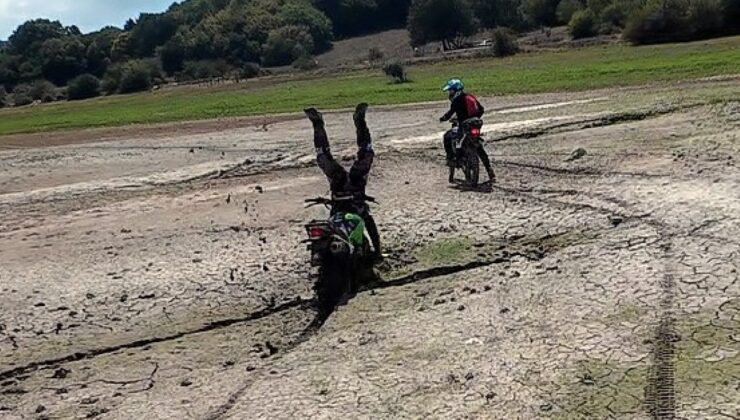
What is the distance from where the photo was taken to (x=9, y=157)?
2777 centimetres

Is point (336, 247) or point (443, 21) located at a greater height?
point (443, 21)

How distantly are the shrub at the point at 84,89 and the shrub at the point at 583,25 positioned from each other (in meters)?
46.5

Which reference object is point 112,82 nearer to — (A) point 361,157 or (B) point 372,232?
(B) point 372,232

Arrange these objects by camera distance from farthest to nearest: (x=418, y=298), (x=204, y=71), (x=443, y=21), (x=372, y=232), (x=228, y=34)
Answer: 1. (x=228, y=34)
2. (x=204, y=71)
3. (x=443, y=21)
4. (x=372, y=232)
5. (x=418, y=298)

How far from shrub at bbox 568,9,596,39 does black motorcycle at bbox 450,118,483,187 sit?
2160 inches

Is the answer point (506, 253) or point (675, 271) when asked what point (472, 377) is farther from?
point (506, 253)

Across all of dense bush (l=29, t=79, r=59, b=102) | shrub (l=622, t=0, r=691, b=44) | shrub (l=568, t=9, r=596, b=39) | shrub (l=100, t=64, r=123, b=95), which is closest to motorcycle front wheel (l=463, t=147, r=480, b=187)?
shrub (l=622, t=0, r=691, b=44)

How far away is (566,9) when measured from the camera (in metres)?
80.4

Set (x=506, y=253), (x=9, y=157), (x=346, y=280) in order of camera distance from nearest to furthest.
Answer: (x=346, y=280) → (x=506, y=253) → (x=9, y=157)

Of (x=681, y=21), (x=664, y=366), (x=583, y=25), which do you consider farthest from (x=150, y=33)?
(x=664, y=366)

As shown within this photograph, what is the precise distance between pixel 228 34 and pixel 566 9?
54.7m

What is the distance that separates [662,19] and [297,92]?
22.1m

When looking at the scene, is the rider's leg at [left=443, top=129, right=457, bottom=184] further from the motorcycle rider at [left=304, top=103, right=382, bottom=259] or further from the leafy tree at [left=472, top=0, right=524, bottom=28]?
the leafy tree at [left=472, top=0, right=524, bottom=28]

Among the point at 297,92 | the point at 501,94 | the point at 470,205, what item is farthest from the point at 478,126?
the point at 297,92
